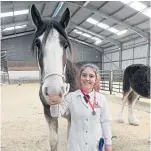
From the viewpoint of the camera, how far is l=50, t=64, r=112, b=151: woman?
151 cm

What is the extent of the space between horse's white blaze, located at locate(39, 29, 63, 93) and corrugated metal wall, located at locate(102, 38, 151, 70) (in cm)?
1364

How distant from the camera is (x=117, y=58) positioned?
19.9 m

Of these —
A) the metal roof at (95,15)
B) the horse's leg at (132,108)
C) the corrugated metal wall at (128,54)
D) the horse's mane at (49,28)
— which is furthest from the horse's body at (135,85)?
the corrugated metal wall at (128,54)

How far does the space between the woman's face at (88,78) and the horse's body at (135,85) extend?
2.66 m

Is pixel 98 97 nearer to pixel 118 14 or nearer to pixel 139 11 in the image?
pixel 139 11

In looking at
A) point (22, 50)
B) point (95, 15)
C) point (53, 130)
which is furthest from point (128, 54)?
point (53, 130)

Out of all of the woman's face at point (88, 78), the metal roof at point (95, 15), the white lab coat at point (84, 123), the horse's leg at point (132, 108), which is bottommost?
the horse's leg at point (132, 108)

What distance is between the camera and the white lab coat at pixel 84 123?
4.94ft

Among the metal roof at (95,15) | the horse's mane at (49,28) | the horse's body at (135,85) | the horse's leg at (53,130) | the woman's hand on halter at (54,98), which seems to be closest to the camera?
the woman's hand on halter at (54,98)

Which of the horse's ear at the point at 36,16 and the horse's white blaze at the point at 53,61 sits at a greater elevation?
the horse's ear at the point at 36,16

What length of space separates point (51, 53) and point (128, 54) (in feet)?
55.3

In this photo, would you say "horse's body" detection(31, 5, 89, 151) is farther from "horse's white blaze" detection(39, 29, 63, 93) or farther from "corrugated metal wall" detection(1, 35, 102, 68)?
"corrugated metal wall" detection(1, 35, 102, 68)

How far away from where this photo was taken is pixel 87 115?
1.51 m

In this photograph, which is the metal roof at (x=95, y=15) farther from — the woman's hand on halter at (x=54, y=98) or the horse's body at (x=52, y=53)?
the woman's hand on halter at (x=54, y=98)
